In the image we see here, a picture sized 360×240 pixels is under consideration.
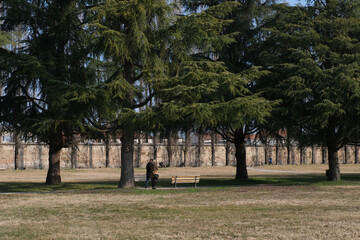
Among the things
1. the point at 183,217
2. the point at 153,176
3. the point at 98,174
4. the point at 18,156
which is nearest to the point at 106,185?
the point at 153,176

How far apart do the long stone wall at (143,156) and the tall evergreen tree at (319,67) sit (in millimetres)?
20251

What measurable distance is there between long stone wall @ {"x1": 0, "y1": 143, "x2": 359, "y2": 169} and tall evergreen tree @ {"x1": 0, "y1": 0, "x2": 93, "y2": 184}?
18595 mm

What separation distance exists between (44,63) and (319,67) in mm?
13364

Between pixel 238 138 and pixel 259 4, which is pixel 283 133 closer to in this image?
pixel 238 138

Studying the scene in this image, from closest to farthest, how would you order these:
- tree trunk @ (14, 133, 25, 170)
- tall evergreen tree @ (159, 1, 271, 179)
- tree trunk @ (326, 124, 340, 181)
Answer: tall evergreen tree @ (159, 1, 271, 179) < tree trunk @ (326, 124, 340, 181) < tree trunk @ (14, 133, 25, 170)

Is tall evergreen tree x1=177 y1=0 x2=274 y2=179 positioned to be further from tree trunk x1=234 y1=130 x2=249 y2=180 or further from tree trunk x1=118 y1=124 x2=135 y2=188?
tree trunk x1=118 y1=124 x2=135 y2=188

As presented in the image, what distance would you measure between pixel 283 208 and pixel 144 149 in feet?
138

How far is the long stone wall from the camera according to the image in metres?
47.2

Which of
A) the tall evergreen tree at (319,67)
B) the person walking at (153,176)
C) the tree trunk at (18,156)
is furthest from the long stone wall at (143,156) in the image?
the person walking at (153,176)

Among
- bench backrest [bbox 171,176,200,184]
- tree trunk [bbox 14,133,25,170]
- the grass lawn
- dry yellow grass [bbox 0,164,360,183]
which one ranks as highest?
tree trunk [bbox 14,133,25,170]

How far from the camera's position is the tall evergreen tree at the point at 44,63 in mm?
20453

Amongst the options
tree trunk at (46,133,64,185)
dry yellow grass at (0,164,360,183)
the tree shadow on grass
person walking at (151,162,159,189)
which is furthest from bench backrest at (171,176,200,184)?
dry yellow grass at (0,164,360,183)

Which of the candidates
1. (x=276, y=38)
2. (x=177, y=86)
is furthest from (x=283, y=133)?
(x=177, y=86)

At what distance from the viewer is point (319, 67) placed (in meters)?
22.5
